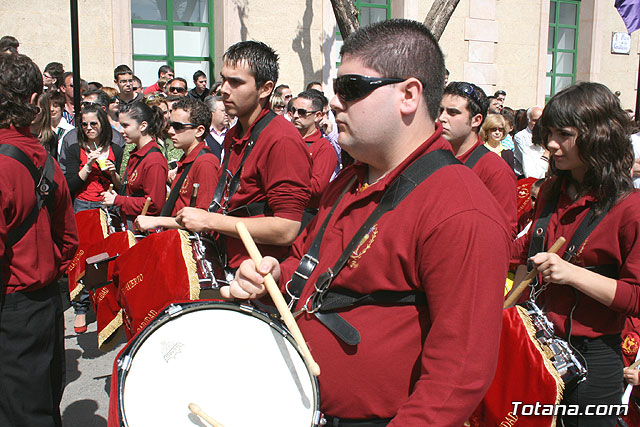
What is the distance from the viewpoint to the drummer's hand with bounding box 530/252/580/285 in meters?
2.39

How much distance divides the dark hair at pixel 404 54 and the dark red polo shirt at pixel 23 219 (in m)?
1.94

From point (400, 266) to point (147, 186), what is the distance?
167 inches

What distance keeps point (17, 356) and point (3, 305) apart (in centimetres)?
28

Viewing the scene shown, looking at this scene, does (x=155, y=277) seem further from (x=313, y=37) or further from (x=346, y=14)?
(x=313, y=37)

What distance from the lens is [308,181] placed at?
10.6 ft

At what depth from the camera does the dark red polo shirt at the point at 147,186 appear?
5327mm

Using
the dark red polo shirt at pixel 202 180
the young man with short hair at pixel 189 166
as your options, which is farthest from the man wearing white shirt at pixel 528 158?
the dark red polo shirt at pixel 202 180

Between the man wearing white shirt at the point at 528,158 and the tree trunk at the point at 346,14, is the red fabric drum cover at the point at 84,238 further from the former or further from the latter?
the tree trunk at the point at 346,14

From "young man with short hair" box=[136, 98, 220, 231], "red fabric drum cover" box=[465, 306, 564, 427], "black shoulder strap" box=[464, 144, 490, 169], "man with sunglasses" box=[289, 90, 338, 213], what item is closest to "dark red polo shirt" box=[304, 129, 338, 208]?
"man with sunglasses" box=[289, 90, 338, 213]

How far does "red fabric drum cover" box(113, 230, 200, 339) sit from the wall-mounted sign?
58.0ft

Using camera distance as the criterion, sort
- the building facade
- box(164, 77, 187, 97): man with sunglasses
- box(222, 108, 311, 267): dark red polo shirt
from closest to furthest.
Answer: box(222, 108, 311, 267): dark red polo shirt, box(164, 77, 187, 97): man with sunglasses, the building facade

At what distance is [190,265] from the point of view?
2979mm

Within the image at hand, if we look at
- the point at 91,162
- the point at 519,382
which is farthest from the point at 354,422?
the point at 91,162

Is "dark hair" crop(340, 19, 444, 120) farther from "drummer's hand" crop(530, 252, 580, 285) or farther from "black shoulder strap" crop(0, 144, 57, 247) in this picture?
"black shoulder strap" crop(0, 144, 57, 247)
